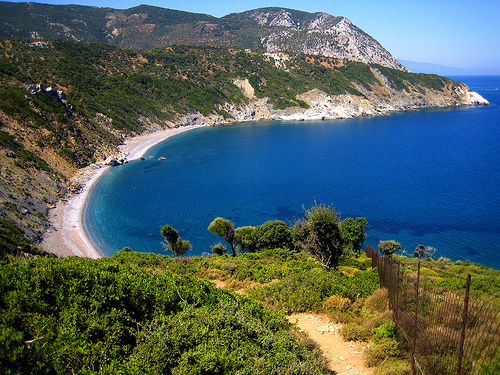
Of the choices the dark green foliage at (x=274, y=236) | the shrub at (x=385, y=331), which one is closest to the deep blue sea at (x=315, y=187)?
the dark green foliage at (x=274, y=236)

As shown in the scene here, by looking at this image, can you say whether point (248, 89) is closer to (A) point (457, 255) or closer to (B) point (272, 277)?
(A) point (457, 255)

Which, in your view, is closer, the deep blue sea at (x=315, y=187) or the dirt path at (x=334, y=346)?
the dirt path at (x=334, y=346)

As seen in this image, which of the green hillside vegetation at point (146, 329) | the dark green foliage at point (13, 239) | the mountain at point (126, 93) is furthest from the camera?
the mountain at point (126, 93)

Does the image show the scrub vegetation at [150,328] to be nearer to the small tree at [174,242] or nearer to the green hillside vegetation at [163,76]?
the small tree at [174,242]

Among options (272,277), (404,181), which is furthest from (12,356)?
(404,181)

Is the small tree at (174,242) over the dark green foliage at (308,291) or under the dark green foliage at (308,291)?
under

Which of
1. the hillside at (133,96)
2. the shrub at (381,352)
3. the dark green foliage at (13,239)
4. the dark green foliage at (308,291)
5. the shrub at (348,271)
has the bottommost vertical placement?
the dark green foliage at (13,239)
